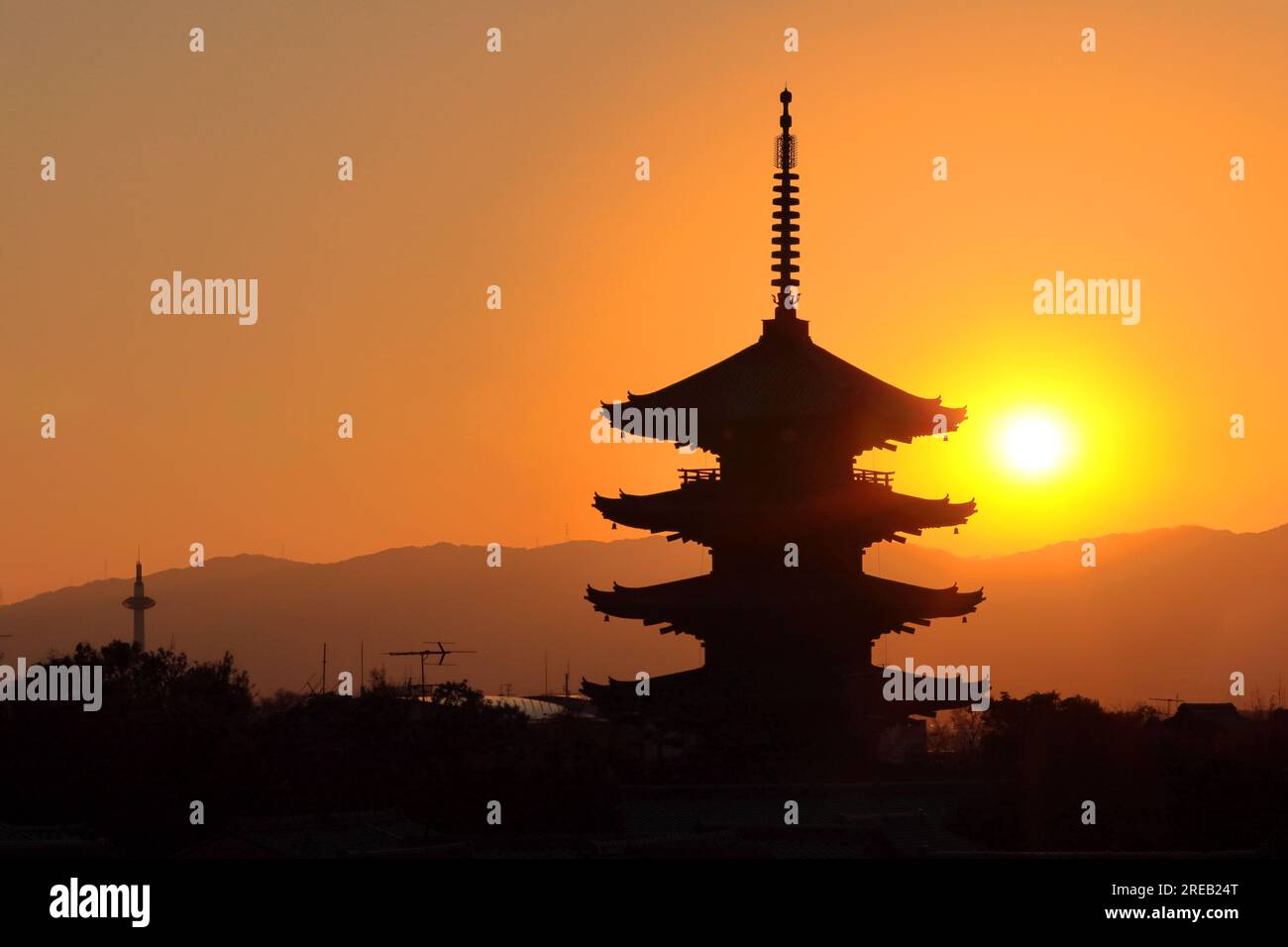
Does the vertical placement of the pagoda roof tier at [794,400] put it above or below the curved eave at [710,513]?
above

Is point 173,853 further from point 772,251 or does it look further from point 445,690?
point 772,251

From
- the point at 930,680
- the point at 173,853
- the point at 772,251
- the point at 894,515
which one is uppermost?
the point at 772,251

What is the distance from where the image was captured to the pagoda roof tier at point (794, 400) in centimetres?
7888

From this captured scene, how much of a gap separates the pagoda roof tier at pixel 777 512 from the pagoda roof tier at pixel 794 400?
2061 mm

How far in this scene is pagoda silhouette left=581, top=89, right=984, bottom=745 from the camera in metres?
78.4

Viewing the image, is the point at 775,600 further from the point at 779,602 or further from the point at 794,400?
the point at 794,400

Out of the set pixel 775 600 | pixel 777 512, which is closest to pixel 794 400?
pixel 777 512

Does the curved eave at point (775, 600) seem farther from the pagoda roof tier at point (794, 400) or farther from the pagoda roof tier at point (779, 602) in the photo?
the pagoda roof tier at point (794, 400)

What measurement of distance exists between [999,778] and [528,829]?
61.1ft

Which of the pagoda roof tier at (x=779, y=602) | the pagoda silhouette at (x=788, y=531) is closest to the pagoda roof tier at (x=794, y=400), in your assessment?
the pagoda silhouette at (x=788, y=531)

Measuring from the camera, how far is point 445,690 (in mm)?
82750

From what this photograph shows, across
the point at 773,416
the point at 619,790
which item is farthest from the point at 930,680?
the point at 619,790

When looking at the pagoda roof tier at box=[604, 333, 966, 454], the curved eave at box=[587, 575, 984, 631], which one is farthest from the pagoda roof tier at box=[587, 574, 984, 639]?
the pagoda roof tier at box=[604, 333, 966, 454]
